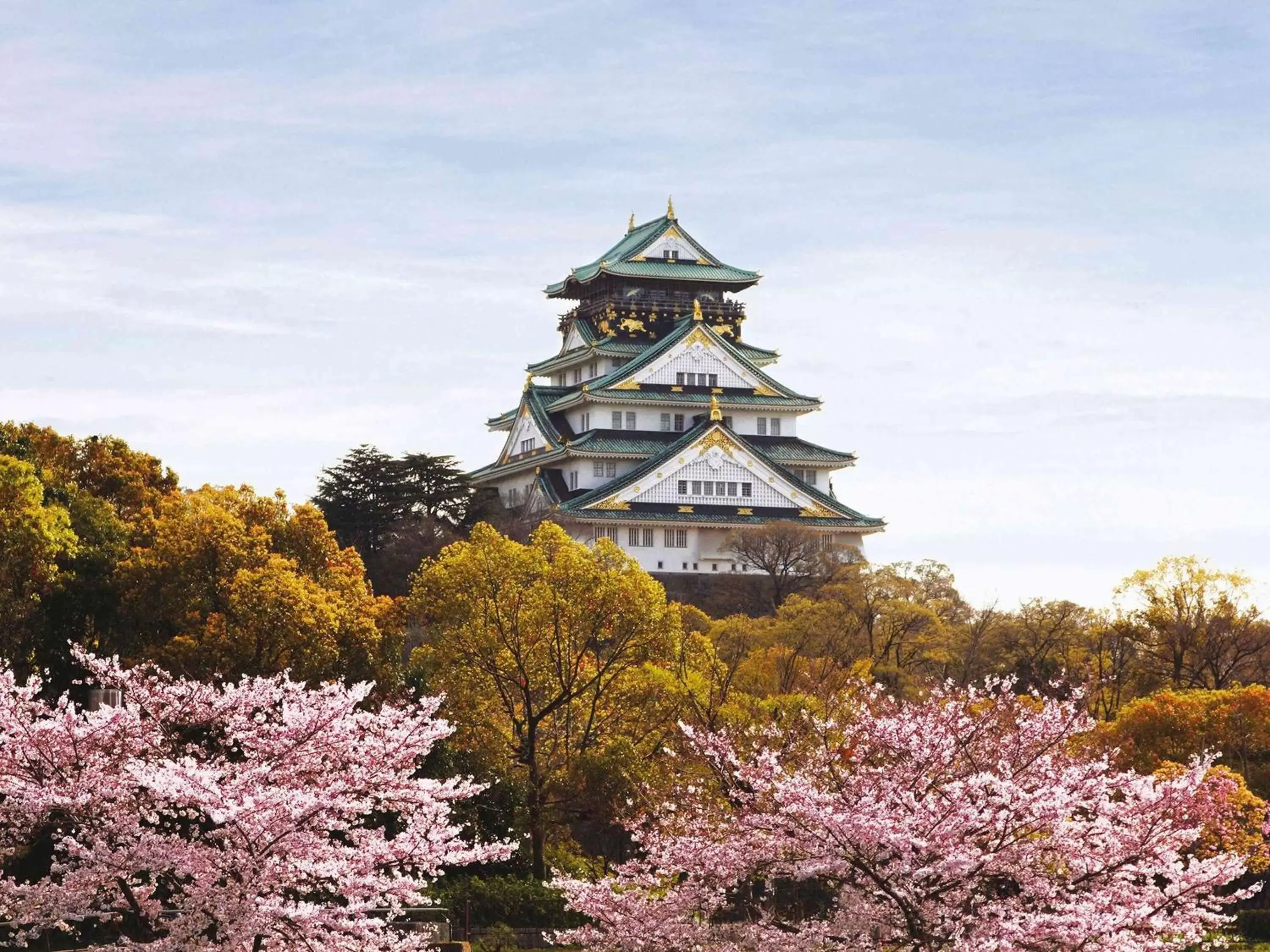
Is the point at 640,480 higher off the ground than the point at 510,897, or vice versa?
the point at 640,480

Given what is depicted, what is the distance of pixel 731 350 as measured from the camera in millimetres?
91125

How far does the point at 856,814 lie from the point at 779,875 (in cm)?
259

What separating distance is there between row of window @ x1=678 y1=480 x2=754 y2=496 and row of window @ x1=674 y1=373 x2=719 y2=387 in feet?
18.7

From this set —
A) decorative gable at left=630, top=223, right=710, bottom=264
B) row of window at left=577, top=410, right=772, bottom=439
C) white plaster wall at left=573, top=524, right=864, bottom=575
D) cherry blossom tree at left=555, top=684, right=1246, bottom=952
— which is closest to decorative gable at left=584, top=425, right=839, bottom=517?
white plaster wall at left=573, top=524, right=864, bottom=575

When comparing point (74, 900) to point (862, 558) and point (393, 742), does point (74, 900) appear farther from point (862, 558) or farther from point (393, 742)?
point (862, 558)

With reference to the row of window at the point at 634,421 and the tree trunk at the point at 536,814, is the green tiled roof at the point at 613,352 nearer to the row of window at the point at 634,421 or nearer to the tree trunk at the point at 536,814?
the row of window at the point at 634,421

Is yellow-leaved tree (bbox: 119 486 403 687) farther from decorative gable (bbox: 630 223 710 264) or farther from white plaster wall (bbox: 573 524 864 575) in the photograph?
decorative gable (bbox: 630 223 710 264)

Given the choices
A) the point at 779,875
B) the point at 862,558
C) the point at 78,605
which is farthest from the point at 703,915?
the point at 862,558

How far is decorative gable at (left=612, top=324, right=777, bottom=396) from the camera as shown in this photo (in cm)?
9056

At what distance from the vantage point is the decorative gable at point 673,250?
317 ft

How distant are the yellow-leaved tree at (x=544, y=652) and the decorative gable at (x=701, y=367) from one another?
52.5 m

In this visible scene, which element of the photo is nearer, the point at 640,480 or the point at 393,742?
the point at 393,742

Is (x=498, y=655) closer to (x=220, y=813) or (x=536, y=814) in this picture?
(x=536, y=814)

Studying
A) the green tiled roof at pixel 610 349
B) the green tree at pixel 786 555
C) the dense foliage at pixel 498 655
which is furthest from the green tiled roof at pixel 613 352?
the dense foliage at pixel 498 655
